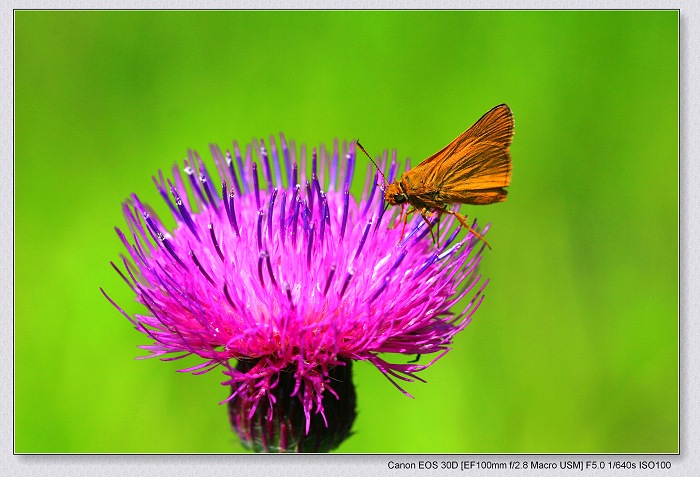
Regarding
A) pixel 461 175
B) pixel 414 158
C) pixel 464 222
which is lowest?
pixel 464 222

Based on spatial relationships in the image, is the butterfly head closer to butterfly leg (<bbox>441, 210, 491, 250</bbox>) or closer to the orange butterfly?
the orange butterfly

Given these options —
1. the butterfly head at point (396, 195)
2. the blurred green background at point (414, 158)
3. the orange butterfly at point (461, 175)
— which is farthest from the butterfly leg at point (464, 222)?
the blurred green background at point (414, 158)

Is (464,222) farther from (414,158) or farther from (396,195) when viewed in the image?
(414,158)

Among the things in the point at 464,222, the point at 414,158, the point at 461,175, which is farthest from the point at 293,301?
the point at 414,158

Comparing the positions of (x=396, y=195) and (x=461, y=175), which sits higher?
(x=461, y=175)

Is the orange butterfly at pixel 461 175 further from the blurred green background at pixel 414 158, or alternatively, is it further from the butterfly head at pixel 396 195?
the blurred green background at pixel 414 158

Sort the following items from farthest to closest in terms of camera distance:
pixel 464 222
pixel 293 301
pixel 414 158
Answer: pixel 414 158 < pixel 464 222 < pixel 293 301
